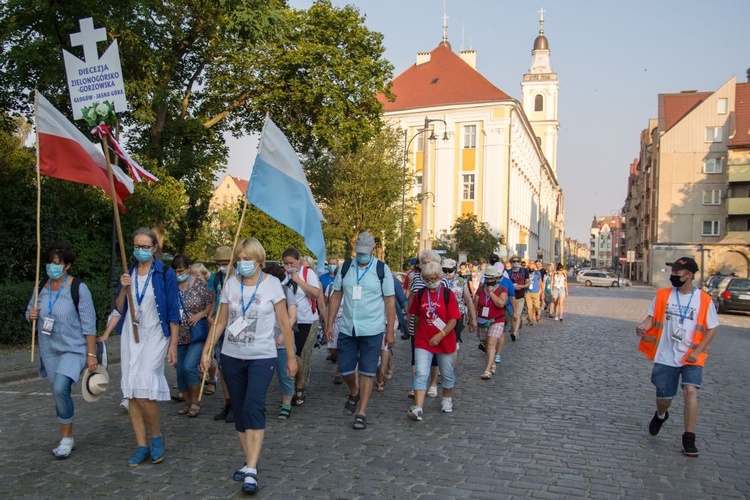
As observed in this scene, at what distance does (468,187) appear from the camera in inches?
2333

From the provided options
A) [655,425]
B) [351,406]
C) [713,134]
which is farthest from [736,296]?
[713,134]

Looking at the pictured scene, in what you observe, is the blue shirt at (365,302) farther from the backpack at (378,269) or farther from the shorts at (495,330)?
the shorts at (495,330)

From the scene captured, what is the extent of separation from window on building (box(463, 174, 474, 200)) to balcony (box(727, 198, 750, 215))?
72.6 ft

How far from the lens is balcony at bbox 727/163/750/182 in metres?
59.2

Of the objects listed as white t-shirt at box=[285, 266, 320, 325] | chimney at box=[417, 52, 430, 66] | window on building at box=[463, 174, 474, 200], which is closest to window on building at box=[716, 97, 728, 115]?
window on building at box=[463, 174, 474, 200]

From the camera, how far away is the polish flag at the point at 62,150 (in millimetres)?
7168

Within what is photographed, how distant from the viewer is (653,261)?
6550 cm

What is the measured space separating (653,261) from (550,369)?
58827 millimetres

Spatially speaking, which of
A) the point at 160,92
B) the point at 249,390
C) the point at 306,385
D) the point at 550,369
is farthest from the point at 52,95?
the point at 249,390

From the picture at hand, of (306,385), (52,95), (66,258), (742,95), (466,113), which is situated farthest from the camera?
(742,95)

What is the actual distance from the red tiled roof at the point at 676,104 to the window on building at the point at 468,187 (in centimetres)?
2443

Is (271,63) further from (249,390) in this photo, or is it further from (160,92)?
(249,390)

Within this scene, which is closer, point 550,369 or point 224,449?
point 224,449

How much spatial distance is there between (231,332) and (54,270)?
1.74 meters
